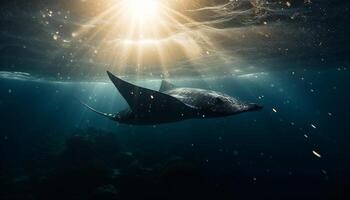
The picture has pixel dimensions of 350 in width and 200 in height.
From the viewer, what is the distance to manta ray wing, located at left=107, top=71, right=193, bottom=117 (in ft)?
18.5

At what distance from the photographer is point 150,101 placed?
A: 240 inches

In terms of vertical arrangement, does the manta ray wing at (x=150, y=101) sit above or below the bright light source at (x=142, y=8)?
below

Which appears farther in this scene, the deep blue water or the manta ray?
the deep blue water

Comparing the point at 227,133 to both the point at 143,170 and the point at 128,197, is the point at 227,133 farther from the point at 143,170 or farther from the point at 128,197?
the point at 128,197

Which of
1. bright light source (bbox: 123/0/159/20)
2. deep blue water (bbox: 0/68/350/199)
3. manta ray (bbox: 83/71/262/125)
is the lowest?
deep blue water (bbox: 0/68/350/199)

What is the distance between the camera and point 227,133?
51.7 meters

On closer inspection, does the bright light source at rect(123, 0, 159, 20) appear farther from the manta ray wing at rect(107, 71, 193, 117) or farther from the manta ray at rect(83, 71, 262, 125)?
the manta ray wing at rect(107, 71, 193, 117)

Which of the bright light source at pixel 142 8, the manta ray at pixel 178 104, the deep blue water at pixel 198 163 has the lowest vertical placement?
the deep blue water at pixel 198 163

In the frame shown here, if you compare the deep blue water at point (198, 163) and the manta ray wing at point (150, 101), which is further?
the deep blue water at point (198, 163)

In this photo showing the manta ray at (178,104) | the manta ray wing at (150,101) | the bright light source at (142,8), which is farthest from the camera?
the bright light source at (142,8)

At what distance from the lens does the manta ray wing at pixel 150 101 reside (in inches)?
222

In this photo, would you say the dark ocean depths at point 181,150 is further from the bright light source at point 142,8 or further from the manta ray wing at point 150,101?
the manta ray wing at point 150,101

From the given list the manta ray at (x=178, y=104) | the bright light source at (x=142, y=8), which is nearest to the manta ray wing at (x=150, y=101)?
the manta ray at (x=178, y=104)

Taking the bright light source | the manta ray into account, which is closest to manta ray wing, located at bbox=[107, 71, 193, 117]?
the manta ray
